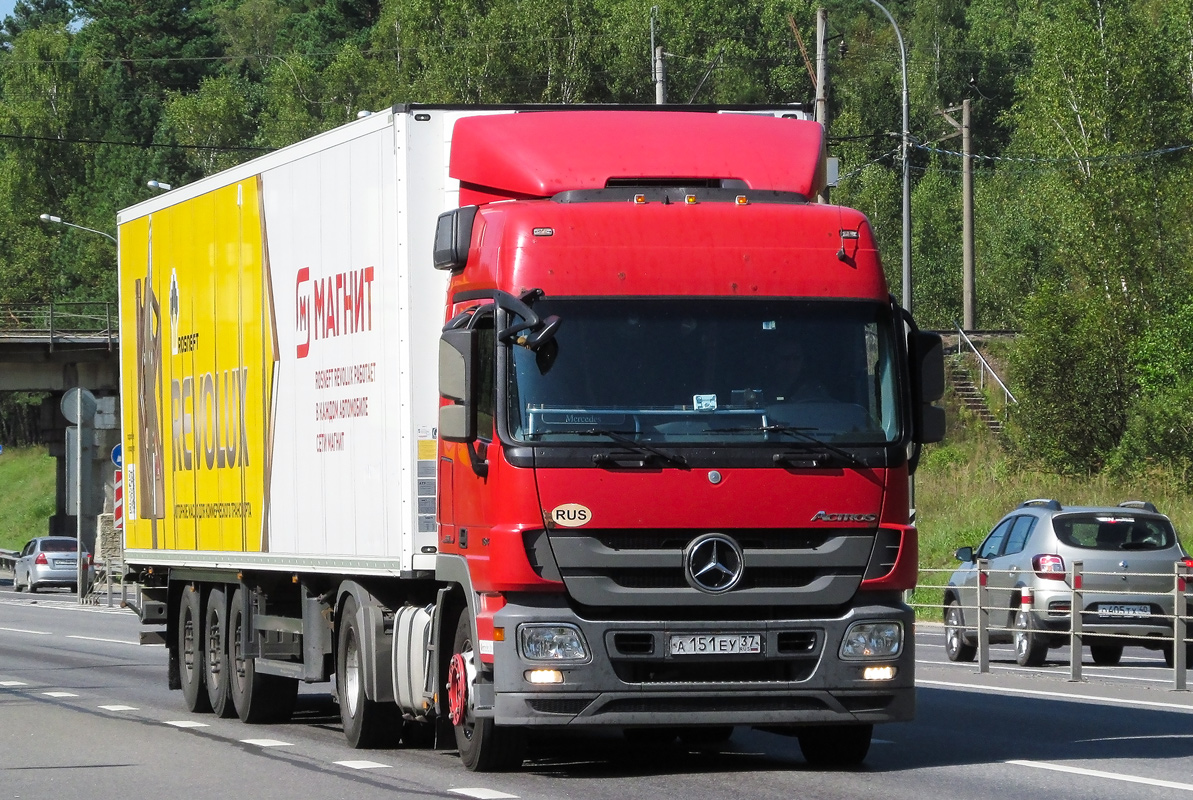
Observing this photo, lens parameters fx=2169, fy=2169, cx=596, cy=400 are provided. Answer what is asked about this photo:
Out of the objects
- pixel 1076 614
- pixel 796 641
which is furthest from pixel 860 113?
pixel 796 641

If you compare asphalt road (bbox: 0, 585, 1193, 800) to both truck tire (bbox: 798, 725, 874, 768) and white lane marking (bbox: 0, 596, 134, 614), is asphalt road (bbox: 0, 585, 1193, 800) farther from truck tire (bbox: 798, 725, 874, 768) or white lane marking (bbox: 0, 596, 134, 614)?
white lane marking (bbox: 0, 596, 134, 614)

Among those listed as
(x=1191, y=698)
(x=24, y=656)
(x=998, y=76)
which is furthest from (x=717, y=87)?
(x=1191, y=698)

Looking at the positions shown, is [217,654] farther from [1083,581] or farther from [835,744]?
[1083,581]

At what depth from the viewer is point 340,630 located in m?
14.2

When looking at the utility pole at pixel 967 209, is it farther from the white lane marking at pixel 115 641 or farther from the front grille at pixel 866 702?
the front grille at pixel 866 702

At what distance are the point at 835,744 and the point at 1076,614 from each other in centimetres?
772

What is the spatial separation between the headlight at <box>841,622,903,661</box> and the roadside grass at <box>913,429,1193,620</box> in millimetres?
22888

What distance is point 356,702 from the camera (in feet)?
45.5

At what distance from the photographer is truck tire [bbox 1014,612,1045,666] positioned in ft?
72.8

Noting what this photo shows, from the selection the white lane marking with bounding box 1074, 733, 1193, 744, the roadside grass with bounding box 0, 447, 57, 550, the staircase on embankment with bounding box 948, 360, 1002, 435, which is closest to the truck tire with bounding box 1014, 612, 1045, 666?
the white lane marking with bounding box 1074, 733, 1193, 744

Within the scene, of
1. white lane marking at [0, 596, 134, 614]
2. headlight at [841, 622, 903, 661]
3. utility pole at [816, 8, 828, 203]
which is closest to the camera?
headlight at [841, 622, 903, 661]

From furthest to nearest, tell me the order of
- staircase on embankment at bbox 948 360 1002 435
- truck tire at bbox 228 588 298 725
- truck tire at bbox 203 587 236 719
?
staircase on embankment at bbox 948 360 1002 435
truck tire at bbox 203 587 236 719
truck tire at bbox 228 588 298 725

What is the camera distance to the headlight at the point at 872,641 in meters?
11.3

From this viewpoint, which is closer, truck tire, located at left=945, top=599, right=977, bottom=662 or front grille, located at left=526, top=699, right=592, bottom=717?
front grille, located at left=526, top=699, right=592, bottom=717
